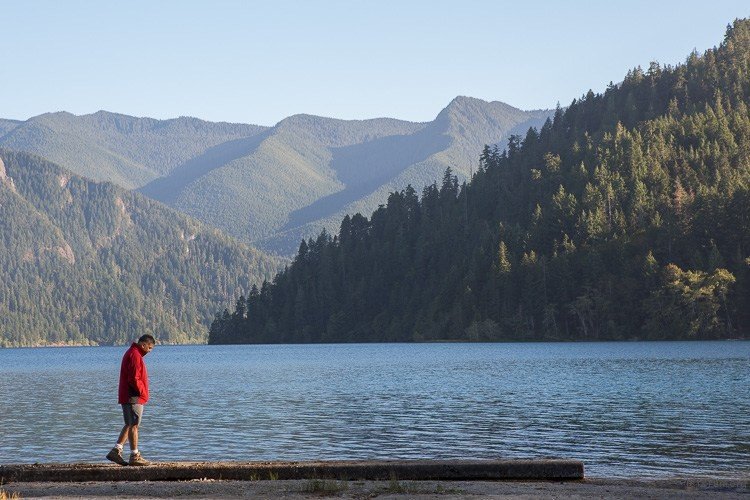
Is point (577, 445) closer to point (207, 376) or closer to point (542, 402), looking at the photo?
point (542, 402)

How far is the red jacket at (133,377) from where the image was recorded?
32.6m

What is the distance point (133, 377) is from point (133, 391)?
0.51m

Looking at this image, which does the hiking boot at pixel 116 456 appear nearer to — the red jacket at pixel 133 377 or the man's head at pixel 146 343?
the red jacket at pixel 133 377

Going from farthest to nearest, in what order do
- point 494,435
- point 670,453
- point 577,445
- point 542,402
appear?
1. point 542,402
2. point 494,435
3. point 577,445
4. point 670,453

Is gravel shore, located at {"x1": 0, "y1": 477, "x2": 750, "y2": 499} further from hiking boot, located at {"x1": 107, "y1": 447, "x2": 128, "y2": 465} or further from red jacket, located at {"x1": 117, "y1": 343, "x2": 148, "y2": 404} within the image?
red jacket, located at {"x1": 117, "y1": 343, "x2": 148, "y2": 404}

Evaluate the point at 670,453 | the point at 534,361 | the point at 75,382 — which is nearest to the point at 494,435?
the point at 670,453

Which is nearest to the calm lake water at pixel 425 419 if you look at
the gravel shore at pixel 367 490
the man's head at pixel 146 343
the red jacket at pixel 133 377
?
the gravel shore at pixel 367 490

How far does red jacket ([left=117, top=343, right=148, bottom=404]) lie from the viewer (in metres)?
32.6

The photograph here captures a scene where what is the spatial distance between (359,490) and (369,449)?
19.3 meters

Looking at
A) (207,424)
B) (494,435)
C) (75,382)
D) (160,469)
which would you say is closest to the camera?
(160,469)

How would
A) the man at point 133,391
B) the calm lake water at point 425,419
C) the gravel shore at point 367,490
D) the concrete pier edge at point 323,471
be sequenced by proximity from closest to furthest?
the gravel shore at point 367,490 → the concrete pier edge at point 323,471 → the man at point 133,391 → the calm lake water at point 425,419

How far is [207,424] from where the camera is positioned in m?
60.5

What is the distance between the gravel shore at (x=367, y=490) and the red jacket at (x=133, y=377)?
4034mm

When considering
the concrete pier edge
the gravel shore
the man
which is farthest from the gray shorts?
the gravel shore
